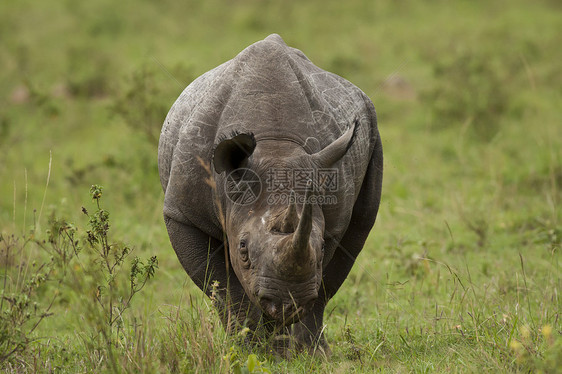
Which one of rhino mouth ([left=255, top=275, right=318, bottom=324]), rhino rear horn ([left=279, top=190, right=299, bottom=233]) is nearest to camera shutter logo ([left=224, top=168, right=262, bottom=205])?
rhino rear horn ([left=279, top=190, right=299, bottom=233])

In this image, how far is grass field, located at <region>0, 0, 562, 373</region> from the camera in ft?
13.4

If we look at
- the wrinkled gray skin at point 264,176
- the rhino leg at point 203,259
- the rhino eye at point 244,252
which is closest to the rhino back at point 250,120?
the wrinkled gray skin at point 264,176

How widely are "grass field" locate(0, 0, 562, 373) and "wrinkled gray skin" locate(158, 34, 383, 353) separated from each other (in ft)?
1.06

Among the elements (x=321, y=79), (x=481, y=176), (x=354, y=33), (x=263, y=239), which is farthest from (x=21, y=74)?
(x=263, y=239)

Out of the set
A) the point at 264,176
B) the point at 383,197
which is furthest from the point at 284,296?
the point at 383,197

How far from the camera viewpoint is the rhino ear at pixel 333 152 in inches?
163

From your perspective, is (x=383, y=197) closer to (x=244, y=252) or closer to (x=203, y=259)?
(x=203, y=259)

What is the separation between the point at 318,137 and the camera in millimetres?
4582

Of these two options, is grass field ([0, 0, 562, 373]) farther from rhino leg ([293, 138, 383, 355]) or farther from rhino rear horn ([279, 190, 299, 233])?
rhino rear horn ([279, 190, 299, 233])

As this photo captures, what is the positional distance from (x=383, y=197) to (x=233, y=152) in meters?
5.17

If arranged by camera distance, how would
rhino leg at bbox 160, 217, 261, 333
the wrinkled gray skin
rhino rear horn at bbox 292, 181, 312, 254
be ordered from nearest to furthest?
rhino rear horn at bbox 292, 181, 312, 254 < the wrinkled gray skin < rhino leg at bbox 160, 217, 261, 333

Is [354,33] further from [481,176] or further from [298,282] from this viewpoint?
[298,282]

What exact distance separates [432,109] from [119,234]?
6.60 m

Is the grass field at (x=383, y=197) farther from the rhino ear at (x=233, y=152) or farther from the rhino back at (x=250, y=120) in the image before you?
the rhino ear at (x=233, y=152)
